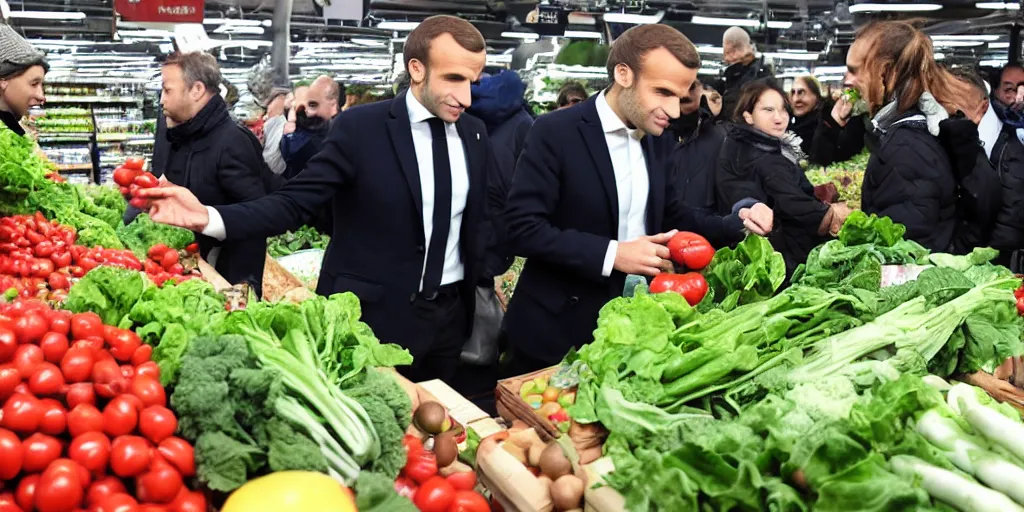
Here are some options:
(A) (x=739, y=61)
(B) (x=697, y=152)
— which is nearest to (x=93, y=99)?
(A) (x=739, y=61)

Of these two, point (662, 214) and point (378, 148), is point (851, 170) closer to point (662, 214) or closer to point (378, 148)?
point (662, 214)

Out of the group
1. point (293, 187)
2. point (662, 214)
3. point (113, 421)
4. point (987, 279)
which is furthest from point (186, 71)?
point (987, 279)

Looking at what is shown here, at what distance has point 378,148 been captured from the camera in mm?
3287

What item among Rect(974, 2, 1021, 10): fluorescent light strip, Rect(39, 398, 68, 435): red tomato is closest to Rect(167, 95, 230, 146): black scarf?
Rect(39, 398, 68, 435): red tomato

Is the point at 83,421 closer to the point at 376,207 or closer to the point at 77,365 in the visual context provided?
the point at 77,365

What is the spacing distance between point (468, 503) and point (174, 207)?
1421mm

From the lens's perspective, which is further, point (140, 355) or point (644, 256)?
point (644, 256)

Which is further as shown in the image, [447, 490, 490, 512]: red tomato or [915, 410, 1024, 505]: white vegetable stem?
[447, 490, 490, 512]: red tomato

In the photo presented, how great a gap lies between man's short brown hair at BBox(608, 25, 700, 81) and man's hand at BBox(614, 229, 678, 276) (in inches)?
24.5

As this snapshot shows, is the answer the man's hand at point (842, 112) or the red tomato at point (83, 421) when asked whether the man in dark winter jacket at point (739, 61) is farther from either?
the red tomato at point (83, 421)

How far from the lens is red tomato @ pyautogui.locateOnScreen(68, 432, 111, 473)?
1482 mm

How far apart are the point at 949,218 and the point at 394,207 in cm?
253

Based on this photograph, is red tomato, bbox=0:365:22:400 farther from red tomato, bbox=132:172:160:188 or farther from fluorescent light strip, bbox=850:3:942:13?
fluorescent light strip, bbox=850:3:942:13

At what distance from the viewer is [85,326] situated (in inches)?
68.1
